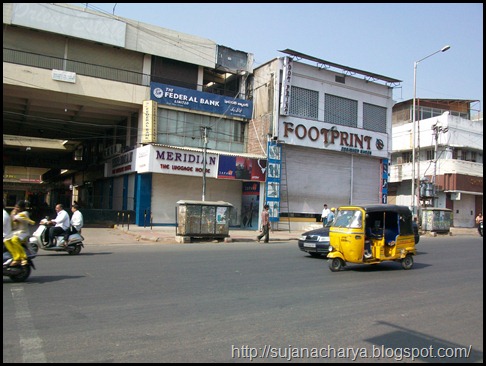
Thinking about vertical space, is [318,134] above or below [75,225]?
above

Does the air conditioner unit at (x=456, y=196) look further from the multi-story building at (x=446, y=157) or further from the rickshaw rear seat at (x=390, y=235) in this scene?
the rickshaw rear seat at (x=390, y=235)

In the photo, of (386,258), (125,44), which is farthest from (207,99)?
(386,258)

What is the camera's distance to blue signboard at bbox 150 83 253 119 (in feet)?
88.6

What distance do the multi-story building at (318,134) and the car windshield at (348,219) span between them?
17.0 m

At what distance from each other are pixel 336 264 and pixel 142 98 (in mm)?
19425

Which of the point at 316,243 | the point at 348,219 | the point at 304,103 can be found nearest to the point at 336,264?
the point at 348,219

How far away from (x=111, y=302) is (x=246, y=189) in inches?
928

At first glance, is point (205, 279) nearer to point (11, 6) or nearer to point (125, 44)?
point (125, 44)

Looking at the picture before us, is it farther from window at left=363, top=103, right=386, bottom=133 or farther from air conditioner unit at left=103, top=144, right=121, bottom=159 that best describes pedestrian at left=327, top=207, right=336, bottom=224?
air conditioner unit at left=103, top=144, right=121, bottom=159

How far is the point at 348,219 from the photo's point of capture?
1123cm

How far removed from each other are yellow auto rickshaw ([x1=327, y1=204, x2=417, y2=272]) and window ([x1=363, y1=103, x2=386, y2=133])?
901 inches

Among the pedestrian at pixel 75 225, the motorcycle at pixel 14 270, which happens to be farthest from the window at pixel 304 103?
the motorcycle at pixel 14 270

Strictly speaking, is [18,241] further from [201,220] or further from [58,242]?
[201,220]

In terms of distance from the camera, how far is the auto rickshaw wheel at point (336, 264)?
36.0ft
